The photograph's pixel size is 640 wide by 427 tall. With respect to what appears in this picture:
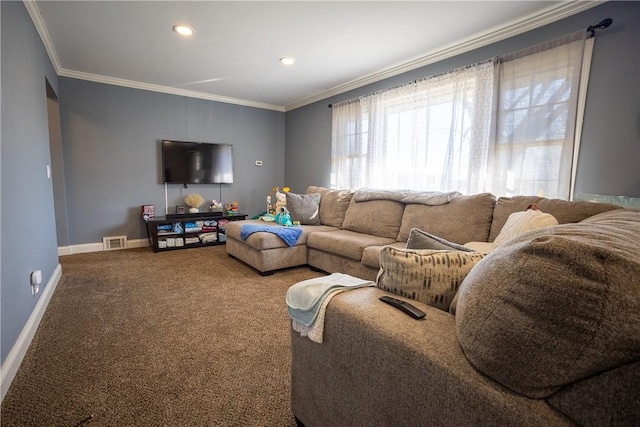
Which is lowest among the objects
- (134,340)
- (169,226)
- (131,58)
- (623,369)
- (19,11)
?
(134,340)

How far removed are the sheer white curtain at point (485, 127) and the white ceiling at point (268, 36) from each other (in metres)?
0.31

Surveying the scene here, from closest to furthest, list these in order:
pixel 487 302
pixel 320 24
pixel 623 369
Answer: pixel 623 369 < pixel 487 302 < pixel 320 24

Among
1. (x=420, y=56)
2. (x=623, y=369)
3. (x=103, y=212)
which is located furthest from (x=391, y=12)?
(x=103, y=212)

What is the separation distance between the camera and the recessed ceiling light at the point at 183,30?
268cm

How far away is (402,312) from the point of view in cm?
92

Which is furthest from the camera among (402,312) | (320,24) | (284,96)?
(284,96)

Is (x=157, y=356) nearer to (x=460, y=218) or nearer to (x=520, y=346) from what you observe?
(x=520, y=346)

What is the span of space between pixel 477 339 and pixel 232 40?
3277mm

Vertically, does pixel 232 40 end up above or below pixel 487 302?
above

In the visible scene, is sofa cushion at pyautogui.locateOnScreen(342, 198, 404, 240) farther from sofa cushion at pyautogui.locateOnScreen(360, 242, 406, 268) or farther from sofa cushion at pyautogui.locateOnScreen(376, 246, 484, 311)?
sofa cushion at pyautogui.locateOnScreen(376, 246, 484, 311)

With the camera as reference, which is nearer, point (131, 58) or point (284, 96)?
point (131, 58)

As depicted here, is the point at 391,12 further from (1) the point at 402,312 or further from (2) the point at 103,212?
(2) the point at 103,212

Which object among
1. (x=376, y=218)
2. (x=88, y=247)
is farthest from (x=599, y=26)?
(x=88, y=247)

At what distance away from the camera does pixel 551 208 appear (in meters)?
2.11
